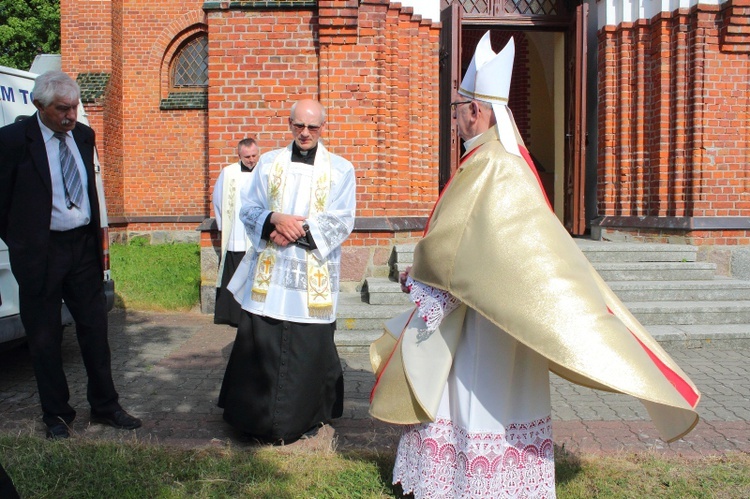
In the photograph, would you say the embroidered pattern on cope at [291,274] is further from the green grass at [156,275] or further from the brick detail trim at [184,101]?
the brick detail trim at [184,101]

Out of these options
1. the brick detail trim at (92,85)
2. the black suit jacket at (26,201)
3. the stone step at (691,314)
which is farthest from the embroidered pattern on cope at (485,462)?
the brick detail trim at (92,85)

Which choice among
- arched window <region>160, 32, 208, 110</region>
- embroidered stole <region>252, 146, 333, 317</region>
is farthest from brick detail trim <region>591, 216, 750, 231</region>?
arched window <region>160, 32, 208, 110</region>

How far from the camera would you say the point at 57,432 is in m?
4.16

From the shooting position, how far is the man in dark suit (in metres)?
4.17

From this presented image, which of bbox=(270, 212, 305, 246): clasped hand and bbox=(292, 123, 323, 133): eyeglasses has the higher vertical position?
bbox=(292, 123, 323, 133): eyeglasses

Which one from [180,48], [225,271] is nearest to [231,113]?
[225,271]

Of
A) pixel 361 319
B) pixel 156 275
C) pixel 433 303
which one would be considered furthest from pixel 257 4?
pixel 433 303

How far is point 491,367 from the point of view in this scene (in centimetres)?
292

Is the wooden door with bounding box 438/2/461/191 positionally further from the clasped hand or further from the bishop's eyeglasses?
the clasped hand

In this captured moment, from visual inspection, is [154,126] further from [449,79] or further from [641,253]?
[641,253]

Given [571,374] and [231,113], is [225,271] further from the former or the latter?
[571,374]

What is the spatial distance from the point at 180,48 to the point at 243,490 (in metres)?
15.0

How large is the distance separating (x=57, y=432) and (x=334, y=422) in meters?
1.71

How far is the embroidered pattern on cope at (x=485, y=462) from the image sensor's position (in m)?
2.89
